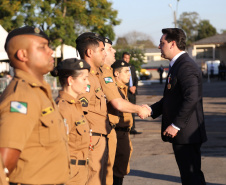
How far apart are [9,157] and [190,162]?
125 inches

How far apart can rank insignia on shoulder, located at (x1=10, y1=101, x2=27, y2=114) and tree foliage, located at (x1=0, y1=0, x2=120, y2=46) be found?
129 ft

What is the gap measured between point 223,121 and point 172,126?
10450 millimetres

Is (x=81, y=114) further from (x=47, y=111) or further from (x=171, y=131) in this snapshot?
(x=47, y=111)

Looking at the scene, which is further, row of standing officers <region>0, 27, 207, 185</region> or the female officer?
the female officer

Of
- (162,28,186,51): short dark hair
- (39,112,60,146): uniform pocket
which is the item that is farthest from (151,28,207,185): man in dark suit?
(39,112,60,146): uniform pocket

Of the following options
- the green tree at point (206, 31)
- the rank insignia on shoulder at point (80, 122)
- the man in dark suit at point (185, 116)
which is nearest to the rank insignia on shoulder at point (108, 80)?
the man in dark suit at point (185, 116)

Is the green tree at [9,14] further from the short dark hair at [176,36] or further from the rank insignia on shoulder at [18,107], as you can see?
the rank insignia on shoulder at [18,107]

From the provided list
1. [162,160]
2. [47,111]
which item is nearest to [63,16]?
[162,160]

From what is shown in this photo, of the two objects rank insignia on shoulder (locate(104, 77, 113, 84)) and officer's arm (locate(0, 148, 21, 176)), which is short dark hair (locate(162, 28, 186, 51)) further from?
officer's arm (locate(0, 148, 21, 176))

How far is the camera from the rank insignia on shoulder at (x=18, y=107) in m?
2.81

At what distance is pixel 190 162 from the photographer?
5566 millimetres

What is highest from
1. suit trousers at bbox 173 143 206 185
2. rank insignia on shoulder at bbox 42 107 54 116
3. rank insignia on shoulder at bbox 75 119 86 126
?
rank insignia on shoulder at bbox 42 107 54 116

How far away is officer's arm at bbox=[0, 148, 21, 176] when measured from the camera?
278 cm

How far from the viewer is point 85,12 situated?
44.9 m
